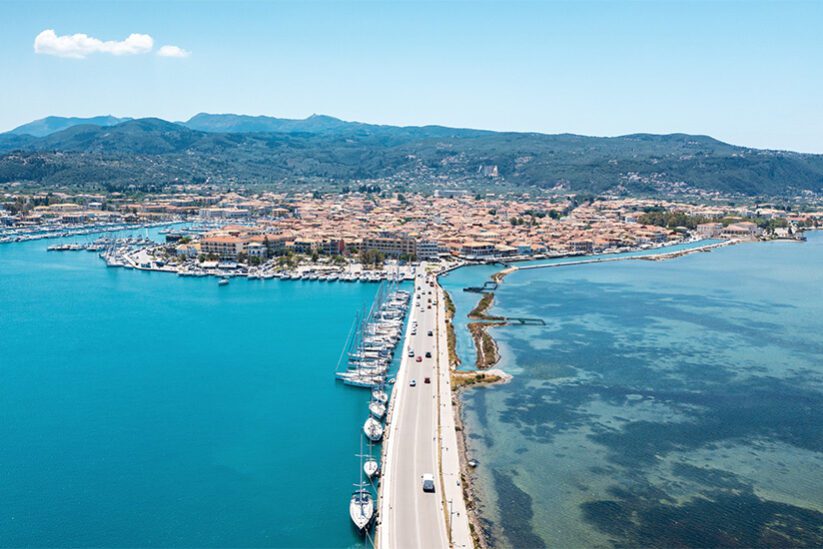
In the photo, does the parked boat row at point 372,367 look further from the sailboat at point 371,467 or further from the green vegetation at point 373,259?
the green vegetation at point 373,259

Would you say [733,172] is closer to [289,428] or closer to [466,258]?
[466,258]

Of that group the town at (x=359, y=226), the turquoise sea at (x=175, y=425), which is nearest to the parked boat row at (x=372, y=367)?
the turquoise sea at (x=175, y=425)

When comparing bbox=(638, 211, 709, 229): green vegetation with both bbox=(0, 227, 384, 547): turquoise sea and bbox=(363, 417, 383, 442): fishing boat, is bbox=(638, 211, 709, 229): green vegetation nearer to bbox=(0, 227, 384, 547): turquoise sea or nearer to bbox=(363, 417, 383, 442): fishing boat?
bbox=(0, 227, 384, 547): turquoise sea

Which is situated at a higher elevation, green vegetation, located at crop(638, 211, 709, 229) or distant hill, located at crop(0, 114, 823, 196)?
distant hill, located at crop(0, 114, 823, 196)

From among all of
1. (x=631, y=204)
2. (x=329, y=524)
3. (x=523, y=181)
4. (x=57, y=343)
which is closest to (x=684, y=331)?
(x=329, y=524)

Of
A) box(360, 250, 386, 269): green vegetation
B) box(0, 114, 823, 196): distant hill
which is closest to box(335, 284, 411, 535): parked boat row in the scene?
box(360, 250, 386, 269): green vegetation
